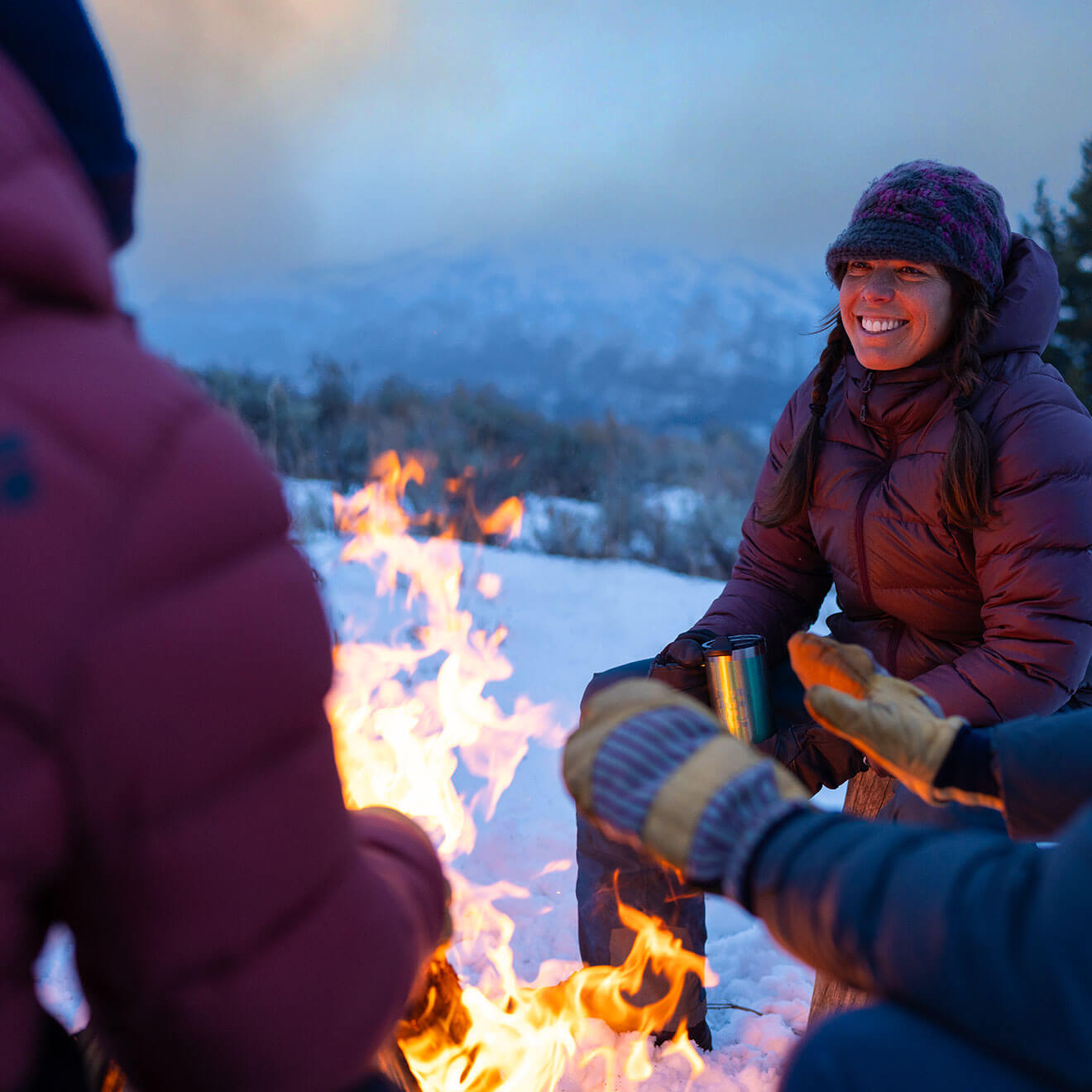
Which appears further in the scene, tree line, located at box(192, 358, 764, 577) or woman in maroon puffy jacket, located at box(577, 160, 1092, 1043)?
tree line, located at box(192, 358, 764, 577)

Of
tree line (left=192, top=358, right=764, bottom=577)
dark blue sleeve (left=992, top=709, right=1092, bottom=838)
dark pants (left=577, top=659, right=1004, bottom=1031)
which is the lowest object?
tree line (left=192, top=358, right=764, bottom=577)

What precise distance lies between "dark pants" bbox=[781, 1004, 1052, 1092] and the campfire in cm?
61

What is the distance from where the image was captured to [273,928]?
2.50 feet

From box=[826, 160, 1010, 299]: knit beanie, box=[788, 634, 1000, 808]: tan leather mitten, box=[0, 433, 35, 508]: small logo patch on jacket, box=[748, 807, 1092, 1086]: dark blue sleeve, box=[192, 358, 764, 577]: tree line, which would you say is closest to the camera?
box=[0, 433, 35, 508]: small logo patch on jacket

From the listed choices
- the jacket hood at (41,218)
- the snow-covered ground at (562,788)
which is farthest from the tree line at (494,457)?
the jacket hood at (41,218)

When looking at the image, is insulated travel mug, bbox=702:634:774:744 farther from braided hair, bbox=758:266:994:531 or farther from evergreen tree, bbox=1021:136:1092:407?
evergreen tree, bbox=1021:136:1092:407

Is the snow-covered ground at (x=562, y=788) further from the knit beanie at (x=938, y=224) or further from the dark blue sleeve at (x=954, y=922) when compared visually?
the knit beanie at (x=938, y=224)

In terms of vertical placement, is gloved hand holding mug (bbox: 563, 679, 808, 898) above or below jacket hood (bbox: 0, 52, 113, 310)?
below

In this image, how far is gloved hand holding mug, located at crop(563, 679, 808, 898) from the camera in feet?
3.22

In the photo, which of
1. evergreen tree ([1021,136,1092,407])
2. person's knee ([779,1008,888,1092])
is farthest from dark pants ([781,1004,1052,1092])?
evergreen tree ([1021,136,1092,407])

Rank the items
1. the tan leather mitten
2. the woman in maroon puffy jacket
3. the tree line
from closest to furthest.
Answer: the tan leather mitten < the woman in maroon puffy jacket < the tree line

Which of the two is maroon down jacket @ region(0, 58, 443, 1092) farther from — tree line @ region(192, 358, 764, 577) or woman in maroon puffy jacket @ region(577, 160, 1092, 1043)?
tree line @ region(192, 358, 764, 577)

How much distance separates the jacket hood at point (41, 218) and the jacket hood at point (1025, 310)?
6.65 ft

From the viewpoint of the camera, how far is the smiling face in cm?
219
